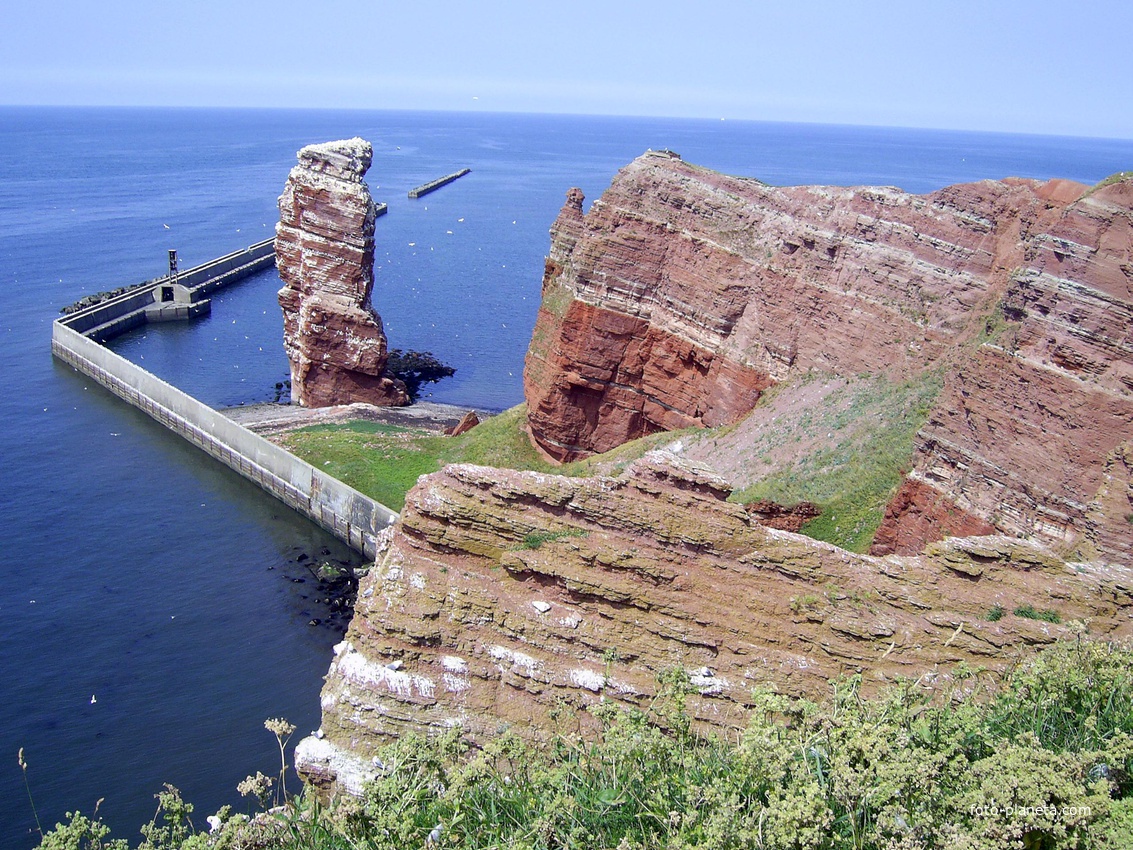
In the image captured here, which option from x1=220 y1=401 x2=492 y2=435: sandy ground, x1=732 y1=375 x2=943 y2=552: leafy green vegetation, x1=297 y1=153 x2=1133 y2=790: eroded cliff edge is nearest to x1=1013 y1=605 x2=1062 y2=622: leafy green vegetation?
x1=297 y1=153 x2=1133 y2=790: eroded cliff edge

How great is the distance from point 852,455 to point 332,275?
35121 millimetres

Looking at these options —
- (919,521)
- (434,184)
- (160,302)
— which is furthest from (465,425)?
(434,184)

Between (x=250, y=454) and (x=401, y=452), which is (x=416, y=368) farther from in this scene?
(x=401, y=452)

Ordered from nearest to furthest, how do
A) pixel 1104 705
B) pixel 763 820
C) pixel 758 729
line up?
1. pixel 763 820
2. pixel 758 729
3. pixel 1104 705

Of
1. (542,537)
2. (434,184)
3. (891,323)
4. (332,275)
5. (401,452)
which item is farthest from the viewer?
(434,184)

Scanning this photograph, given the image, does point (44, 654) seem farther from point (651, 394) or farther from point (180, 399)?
point (651, 394)

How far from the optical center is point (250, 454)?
47.3 metres

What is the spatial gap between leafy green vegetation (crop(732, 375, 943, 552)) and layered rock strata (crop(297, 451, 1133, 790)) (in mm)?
7728

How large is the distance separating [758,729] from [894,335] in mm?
24452

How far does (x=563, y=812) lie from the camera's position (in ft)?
38.1

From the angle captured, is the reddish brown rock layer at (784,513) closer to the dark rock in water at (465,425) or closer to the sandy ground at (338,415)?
the dark rock in water at (465,425)

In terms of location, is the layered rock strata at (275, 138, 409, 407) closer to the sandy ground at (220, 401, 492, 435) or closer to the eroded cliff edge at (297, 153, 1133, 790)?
the sandy ground at (220, 401, 492, 435)

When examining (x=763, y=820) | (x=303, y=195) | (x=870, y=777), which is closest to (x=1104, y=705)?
(x=870, y=777)

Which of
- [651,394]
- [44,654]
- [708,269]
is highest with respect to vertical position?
[708,269]
